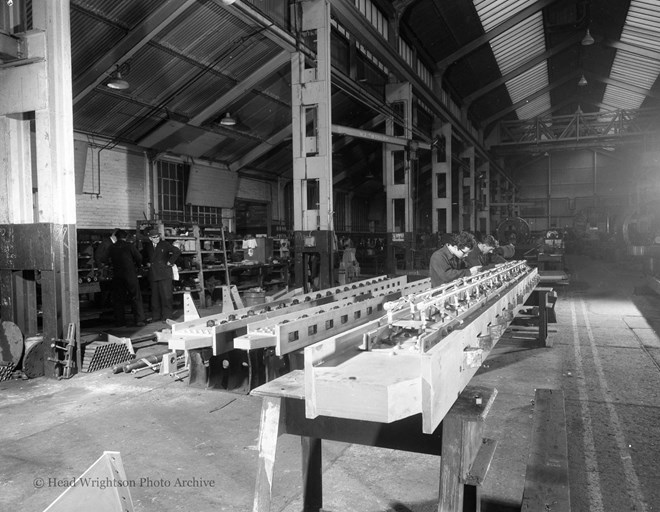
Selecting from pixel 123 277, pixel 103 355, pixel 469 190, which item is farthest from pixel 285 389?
pixel 469 190

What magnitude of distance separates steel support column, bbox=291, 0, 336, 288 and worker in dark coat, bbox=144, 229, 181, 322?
7.32 ft

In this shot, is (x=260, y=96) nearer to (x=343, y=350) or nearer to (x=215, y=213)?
(x=215, y=213)

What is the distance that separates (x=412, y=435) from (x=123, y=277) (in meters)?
7.49

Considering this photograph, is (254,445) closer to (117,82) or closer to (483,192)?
(117,82)

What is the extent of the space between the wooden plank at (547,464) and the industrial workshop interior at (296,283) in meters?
0.01

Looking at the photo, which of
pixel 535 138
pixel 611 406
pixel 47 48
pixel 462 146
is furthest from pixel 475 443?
pixel 535 138

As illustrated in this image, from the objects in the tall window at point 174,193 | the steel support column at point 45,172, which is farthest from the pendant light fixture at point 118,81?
the steel support column at point 45,172

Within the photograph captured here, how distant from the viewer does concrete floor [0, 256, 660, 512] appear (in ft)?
9.34

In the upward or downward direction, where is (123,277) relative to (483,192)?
downward

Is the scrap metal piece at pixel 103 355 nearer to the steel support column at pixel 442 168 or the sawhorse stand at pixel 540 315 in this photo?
the sawhorse stand at pixel 540 315

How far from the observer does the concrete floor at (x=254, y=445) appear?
2.85 m

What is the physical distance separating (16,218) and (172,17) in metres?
4.97

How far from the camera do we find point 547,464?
→ 1875 millimetres

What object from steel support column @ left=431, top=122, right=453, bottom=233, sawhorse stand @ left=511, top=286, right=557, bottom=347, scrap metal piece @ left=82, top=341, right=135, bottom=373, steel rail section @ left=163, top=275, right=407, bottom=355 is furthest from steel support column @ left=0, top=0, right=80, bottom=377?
steel support column @ left=431, top=122, right=453, bottom=233
